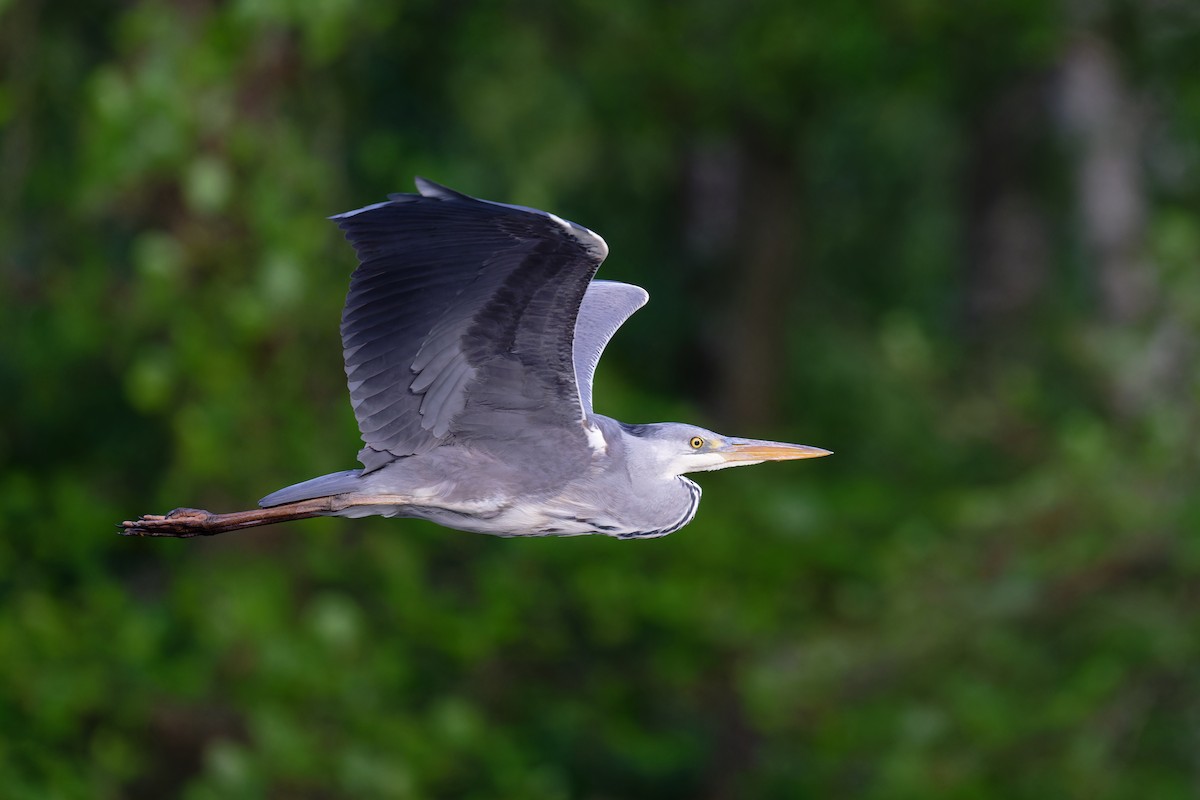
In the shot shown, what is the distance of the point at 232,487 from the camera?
8406mm

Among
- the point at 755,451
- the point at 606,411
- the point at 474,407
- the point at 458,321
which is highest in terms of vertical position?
the point at 458,321

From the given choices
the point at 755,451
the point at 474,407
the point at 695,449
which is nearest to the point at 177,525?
the point at 474,407

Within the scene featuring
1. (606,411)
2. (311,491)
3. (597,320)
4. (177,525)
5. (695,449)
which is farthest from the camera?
(606,411)

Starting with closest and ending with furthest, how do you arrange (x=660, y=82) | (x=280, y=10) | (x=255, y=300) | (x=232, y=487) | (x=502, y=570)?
(x=280, y=10)
(x=255, y=300)
(x=232, y=487)
(x=502, y=570)
(x=660, y=82)

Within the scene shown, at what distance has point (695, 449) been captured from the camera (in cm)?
429

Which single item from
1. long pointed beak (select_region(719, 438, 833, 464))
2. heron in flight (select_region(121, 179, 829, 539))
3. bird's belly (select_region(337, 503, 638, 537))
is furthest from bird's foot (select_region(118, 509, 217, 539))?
long pointed beak (select_region(719, 438, 833, 464))

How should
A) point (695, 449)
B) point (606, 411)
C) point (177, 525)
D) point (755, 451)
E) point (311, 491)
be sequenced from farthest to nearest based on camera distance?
point (606, 411) → point (755, 451) → point (695, 449) → point (177, 525) → point (311, 491)

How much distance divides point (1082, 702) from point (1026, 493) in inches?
45.5

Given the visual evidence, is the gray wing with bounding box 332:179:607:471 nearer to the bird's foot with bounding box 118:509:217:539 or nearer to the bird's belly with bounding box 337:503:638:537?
the bird's belly with bounding box 337:503:638:537

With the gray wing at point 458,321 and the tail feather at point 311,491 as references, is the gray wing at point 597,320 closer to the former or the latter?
the gray wing at point 458,321

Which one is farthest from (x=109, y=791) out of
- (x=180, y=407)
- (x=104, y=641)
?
(x=180, y=407)

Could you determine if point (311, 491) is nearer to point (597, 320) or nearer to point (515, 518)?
point (515, 518)

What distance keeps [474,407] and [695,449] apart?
0.56 m

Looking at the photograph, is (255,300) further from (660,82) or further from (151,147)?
(660,82)
